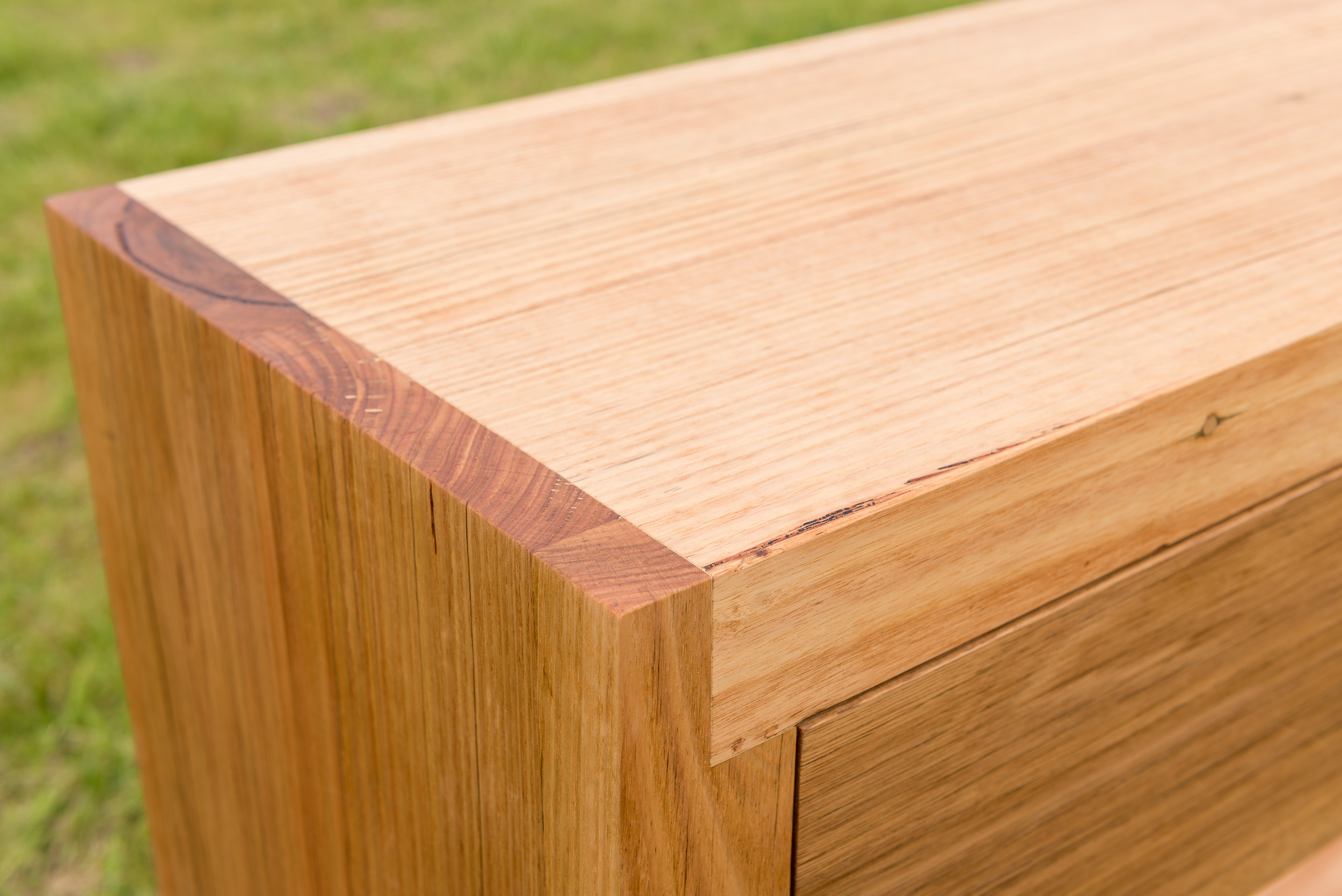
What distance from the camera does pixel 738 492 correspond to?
451mm

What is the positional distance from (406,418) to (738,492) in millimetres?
133

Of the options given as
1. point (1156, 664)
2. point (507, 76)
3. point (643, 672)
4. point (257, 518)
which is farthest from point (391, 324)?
point (507, 76)

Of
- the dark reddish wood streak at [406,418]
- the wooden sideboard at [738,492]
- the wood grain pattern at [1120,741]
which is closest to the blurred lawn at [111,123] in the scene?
the wooden sideboard at [738,492]

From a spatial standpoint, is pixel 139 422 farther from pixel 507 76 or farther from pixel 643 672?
pixel 507 76

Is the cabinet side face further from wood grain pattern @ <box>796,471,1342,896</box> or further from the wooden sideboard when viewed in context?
wood grain pattern @ <box>796,471,1342,896</box>

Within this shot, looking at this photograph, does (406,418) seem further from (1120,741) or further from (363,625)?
(1120,741)

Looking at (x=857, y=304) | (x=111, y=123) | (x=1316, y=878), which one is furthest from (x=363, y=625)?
(x=111, y=123)

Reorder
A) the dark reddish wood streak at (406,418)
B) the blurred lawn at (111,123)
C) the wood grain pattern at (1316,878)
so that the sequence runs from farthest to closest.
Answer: the blurred lawn at (111,123) < the wood grain pattern at (1316,878) < the dark reddish wood streak at (406,418)

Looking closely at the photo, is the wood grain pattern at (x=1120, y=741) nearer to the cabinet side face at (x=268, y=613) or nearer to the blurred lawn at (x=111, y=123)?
the cabinet side face at (x=268, y=613)

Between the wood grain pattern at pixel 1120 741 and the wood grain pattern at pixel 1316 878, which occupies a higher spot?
the wood grain pattern at pixel 1120 741

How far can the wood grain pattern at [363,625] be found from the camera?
43 centimetres

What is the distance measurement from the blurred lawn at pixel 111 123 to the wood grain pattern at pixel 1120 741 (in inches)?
31.1

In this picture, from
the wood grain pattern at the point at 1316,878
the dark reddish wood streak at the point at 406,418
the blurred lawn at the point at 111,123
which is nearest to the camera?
the dark reddish wood streak at the point at 406,418

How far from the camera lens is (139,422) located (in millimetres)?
678
